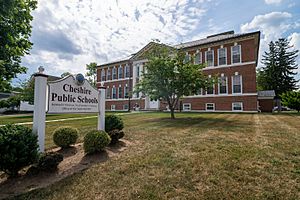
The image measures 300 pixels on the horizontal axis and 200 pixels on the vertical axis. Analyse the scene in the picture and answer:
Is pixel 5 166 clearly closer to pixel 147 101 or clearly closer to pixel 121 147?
pixel 121 147

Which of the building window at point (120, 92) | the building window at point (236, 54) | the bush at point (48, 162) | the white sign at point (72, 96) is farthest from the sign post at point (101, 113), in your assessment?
the building window at point (120, 92)

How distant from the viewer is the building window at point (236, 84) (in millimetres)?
20031

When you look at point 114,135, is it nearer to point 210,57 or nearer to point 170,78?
point 170,78

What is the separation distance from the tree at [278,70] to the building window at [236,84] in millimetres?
20334

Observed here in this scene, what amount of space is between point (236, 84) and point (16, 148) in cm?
2129

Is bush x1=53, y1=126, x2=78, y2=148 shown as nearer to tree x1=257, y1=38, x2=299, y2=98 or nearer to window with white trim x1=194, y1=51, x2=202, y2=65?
window with white trim x1=194, y1=51, x2=202, y2=65

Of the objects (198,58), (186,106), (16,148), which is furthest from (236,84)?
(16,148)

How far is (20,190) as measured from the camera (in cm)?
288

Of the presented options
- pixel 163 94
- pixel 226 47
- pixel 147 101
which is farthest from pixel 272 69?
pixel 163 94

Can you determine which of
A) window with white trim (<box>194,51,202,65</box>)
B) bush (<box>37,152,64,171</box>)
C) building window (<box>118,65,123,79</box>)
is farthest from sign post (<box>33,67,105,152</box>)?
building window (<box>118,65,123,79</box>)

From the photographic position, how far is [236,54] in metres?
20.3

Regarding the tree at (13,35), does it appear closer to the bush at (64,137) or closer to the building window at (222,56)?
the bush at (64,137)

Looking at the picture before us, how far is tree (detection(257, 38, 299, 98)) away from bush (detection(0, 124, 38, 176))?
4109 cm

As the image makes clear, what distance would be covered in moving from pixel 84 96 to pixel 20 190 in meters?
2.64
